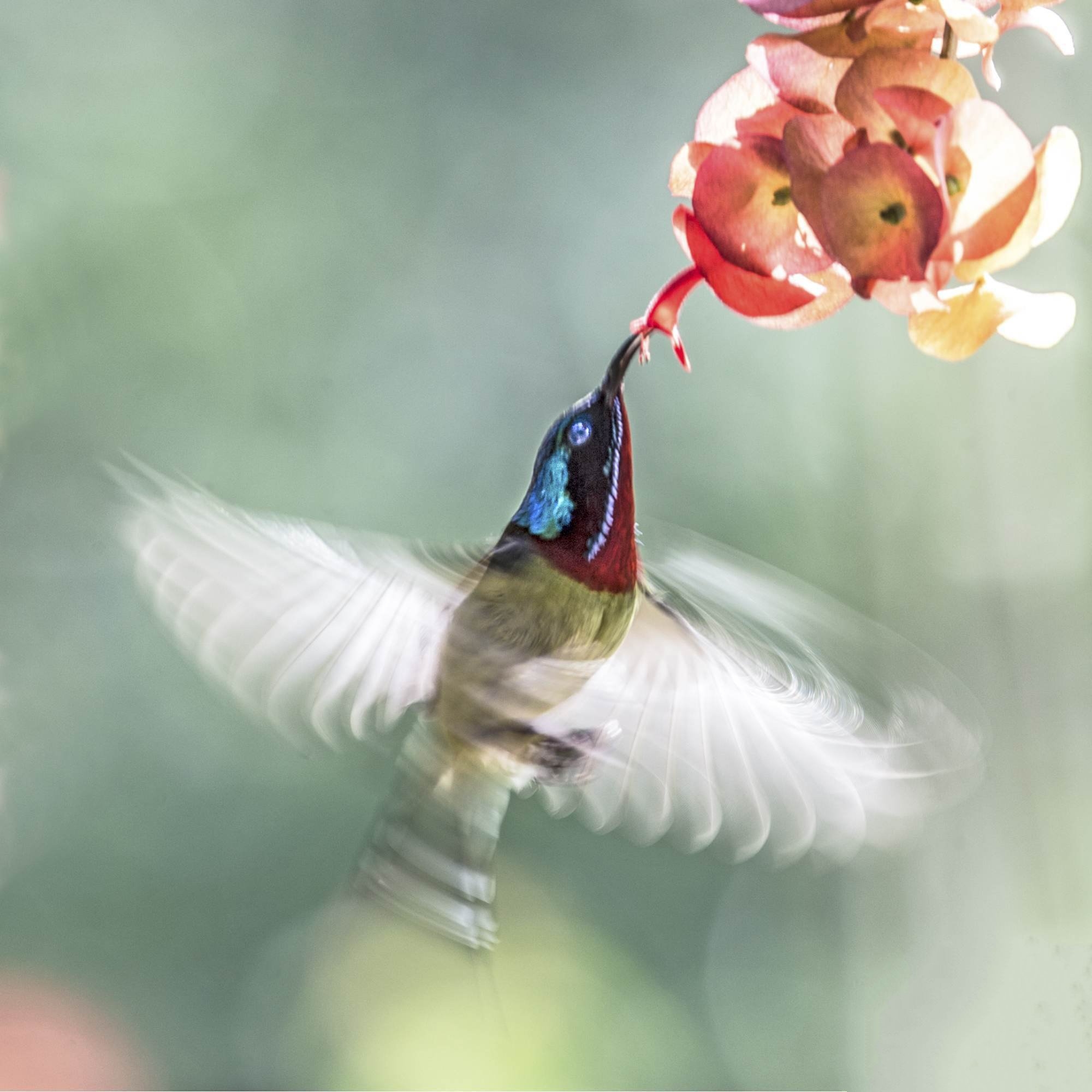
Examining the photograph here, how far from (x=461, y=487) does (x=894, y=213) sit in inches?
45.8

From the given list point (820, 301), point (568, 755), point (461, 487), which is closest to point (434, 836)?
point (568, 755)

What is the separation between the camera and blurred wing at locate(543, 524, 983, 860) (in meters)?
0.50

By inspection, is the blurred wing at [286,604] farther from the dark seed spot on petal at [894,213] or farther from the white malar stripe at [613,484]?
the dark seed spot on petal at [894,213]

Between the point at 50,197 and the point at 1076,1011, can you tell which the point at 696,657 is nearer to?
the point at 1076,1011

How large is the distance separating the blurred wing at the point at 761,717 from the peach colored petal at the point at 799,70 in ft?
0.74

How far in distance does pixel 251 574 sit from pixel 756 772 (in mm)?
269

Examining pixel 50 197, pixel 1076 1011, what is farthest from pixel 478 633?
pixel 50 197

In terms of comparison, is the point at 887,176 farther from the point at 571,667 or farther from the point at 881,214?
the point at 571,667

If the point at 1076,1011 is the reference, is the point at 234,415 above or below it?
above

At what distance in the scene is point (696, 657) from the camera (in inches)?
22.3

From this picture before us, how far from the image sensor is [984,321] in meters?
0.35

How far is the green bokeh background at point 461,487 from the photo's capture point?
4.31ft

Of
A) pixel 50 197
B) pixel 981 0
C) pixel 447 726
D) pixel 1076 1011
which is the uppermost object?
pixel 981 0

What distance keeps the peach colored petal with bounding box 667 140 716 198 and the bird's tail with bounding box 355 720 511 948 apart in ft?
1.12
